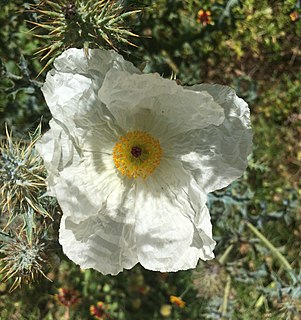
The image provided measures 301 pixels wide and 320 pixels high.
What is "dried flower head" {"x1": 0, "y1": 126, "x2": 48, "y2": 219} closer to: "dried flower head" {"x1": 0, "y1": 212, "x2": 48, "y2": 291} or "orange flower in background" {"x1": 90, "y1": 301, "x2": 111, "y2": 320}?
"dried flower head" {"x1": 0, "y1": 212, "x2": 48, "y2": 291}

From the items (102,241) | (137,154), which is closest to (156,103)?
(137,154)

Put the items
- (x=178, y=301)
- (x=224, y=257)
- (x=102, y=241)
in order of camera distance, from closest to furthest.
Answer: (x=102, y=241)
(x=224, y=257)
(x=178, y=301)

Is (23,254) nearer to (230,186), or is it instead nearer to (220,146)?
(220,146)

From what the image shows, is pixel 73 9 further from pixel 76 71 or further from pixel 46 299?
pixel 46 299

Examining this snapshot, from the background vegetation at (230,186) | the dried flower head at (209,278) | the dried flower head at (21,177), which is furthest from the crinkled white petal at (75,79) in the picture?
the dried flower head at (209,278)

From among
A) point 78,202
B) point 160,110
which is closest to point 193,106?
point 160,110

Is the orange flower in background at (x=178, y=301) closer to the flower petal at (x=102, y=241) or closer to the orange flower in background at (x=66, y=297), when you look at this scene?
the orange flower in background at (x=66, y=297)
